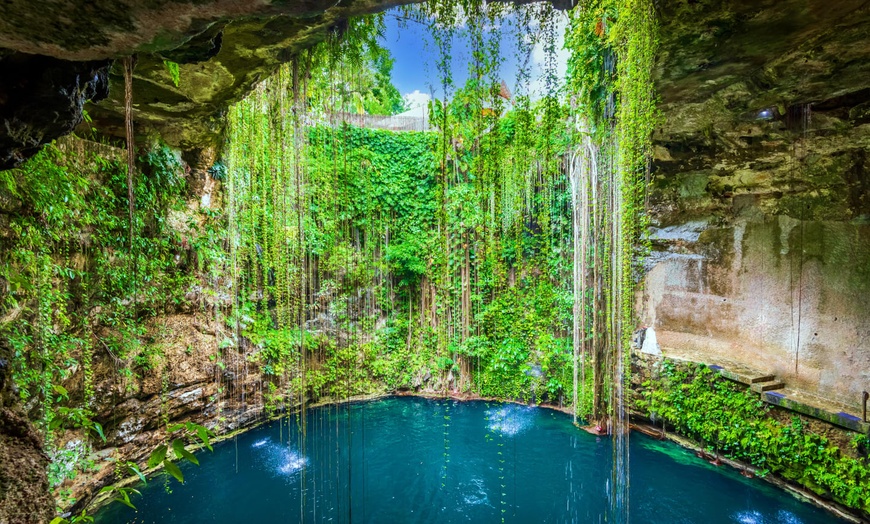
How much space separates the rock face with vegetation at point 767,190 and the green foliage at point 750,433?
0.55m

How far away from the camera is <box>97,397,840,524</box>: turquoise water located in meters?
3.71

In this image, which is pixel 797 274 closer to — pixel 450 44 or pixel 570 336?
pixel 570 336

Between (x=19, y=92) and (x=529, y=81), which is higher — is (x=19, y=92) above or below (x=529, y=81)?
below

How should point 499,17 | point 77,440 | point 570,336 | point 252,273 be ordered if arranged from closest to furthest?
point 499,17 < point 77,440 < point 252,273 < point 570,336

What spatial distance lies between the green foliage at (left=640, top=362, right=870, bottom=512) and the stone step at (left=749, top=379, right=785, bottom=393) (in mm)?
96

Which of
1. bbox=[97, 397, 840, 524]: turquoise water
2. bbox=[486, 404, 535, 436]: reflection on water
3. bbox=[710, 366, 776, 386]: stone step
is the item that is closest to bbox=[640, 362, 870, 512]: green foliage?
bbox=[710, 366, 776, 386]: stone step

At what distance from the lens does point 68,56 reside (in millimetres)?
1256

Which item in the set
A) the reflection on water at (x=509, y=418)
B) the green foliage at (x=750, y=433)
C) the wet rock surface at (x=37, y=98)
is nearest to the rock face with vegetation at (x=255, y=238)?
the wet rock surface at (x=37, y=98)

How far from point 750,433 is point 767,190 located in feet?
9.45

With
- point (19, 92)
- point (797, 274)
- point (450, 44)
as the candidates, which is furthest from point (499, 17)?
point (797, 274)

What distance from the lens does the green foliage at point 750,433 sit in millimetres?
3590

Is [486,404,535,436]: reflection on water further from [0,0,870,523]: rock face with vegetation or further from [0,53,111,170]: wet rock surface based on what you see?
[0,53,111,170]: wet rock surface

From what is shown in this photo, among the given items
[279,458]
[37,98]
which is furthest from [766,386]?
[37,98]

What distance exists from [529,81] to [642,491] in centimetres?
469
